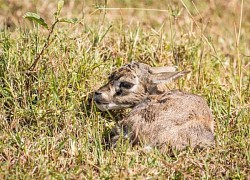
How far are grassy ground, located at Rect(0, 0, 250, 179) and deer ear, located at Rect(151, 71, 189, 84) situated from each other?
654 mm

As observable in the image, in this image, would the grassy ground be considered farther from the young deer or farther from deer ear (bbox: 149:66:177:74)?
deer ear (bbox: 149:66:177:74)

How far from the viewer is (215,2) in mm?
11867

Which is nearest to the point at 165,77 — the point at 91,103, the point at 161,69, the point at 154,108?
the point at 161,69

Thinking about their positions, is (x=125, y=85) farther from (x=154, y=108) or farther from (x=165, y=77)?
(x=154, y=108)

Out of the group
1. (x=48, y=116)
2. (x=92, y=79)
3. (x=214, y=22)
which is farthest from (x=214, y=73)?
(x=214, y=22)

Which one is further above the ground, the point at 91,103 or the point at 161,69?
the point at 161,69

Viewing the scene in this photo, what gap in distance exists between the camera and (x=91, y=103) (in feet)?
23.5

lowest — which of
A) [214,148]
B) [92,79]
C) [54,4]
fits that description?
[214,148]

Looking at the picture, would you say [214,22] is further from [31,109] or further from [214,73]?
[31,109]

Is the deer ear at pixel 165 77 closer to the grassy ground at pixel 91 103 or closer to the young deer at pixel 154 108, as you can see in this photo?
the young deer at pixel 154 108

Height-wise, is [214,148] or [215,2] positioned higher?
[215,2]

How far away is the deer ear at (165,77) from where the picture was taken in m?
6.91

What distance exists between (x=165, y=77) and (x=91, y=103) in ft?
2.77

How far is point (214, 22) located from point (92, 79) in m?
4.38
